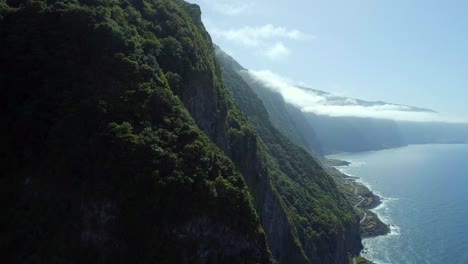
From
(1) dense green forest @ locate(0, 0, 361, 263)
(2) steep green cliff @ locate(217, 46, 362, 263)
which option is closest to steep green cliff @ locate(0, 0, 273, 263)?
(1) dense green forest @ locate(0, 0, 361, 263)

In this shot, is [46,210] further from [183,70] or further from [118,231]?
[183,70]

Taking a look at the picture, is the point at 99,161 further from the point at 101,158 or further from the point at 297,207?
the point at 297,207

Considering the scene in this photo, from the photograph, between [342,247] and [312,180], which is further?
[312,180]

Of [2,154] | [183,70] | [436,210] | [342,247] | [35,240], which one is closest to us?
[35,240]

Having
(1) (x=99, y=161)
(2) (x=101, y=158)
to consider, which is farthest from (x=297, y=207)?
(1) (x=99, y=161)

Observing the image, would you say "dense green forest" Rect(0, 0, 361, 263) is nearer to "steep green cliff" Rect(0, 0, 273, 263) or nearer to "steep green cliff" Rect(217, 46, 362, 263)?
"steep green cliff" Rect(0, 0, 273, 263)

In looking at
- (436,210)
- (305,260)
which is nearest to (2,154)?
(305,260)
